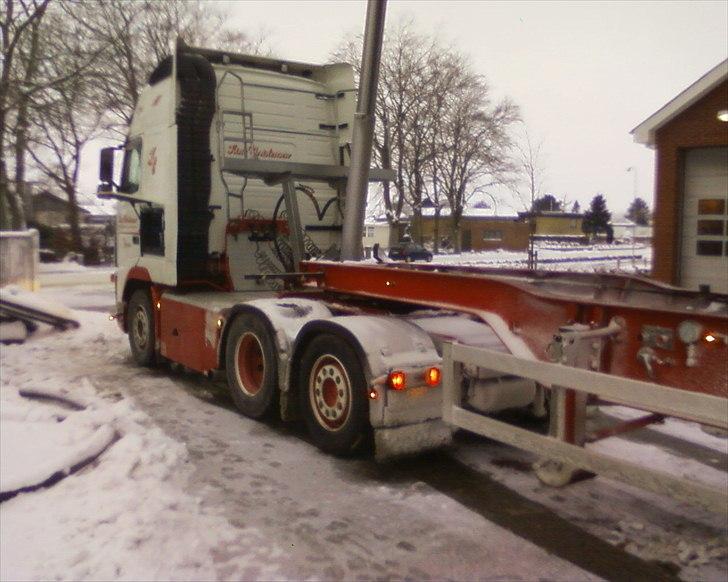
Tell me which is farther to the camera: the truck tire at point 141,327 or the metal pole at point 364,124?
the truck tire at point 141,327

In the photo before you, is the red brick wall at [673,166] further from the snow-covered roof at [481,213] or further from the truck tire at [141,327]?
the snow-covered roof at [481,213]

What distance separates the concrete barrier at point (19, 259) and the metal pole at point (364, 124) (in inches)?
382

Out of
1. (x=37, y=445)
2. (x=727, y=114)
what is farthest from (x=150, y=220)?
(x=727, y=114)

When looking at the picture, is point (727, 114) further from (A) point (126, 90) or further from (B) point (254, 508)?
(A) point (126, 90)

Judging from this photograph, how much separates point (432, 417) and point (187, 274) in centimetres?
428

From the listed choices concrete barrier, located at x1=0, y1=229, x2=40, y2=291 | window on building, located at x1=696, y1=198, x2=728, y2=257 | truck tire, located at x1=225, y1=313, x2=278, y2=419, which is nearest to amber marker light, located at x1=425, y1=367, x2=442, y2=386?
truck tire, located at x1=225, y1=313, x2=278, y2=419

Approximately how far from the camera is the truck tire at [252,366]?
6.93 m

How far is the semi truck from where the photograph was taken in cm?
418

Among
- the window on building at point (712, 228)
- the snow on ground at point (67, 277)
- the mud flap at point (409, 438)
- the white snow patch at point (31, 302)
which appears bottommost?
the snow on ground at point (67, 277)

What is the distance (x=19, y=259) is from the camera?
53.2 ft

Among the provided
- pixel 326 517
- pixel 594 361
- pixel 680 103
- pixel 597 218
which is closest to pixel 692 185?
pixel 680 103

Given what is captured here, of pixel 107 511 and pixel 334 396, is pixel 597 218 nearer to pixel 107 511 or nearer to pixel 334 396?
pixel 334 396

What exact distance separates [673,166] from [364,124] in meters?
8.98

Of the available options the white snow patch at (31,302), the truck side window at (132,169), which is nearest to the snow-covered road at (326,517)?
the truck side window at (132,169)
